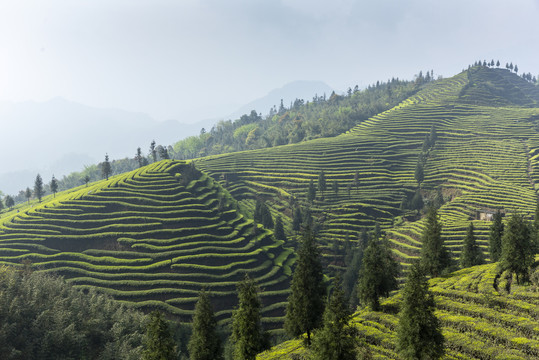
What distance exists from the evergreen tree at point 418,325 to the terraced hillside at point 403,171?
57343 millimetres

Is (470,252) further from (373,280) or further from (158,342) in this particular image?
(158,342)

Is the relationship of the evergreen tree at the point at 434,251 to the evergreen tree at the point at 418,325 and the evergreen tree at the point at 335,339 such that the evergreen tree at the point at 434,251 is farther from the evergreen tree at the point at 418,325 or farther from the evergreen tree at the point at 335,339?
the evergreen tree at the point at 335,339

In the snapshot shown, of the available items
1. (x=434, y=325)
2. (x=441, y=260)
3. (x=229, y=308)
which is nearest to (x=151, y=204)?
(x=229, y=308)

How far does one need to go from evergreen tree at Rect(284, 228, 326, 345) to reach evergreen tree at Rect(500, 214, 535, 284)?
2450 cm

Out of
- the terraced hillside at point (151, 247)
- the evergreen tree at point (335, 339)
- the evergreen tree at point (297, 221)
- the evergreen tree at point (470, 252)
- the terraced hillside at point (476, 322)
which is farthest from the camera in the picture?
the evergreen tree at point (297, 221)

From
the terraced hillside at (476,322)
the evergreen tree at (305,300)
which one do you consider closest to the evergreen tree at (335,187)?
the terraced hillside at (476,322)

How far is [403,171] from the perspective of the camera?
130 metres

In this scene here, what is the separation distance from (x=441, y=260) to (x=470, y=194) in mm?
65576

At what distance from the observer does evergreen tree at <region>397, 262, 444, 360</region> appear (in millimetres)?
25250

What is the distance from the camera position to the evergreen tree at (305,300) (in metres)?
36.7

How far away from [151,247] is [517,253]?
68.7 m

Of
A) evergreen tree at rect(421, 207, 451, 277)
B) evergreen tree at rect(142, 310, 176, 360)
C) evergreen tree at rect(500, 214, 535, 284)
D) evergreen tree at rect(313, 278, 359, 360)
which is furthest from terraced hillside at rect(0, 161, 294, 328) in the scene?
evergreen tree at rect(500, 214, 535, 284)

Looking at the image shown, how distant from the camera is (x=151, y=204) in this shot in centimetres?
8788

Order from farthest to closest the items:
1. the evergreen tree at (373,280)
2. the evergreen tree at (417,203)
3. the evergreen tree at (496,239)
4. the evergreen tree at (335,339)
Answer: the evergreen tree at (417,203) → the evergreen tree at (496,239) → the evergreen tree at (373,280) → the evergreen tree at (335,339)
